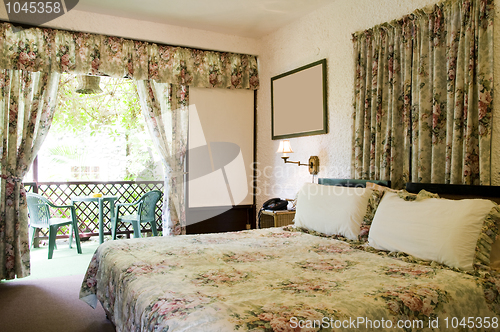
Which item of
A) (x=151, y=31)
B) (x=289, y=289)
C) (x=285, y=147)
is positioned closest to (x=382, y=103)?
(x=285, y=147)

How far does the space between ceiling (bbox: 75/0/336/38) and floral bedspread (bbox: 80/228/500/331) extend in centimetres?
254

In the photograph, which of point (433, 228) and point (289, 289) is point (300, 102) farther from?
point (289, 289)

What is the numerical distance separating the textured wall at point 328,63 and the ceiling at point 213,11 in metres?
0.19

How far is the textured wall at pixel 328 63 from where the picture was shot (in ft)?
10.8

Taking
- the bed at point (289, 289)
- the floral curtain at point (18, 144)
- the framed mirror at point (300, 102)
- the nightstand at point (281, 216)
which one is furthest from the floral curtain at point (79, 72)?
the bed at point (289, 289)

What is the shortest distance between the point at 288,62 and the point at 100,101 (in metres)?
4.39

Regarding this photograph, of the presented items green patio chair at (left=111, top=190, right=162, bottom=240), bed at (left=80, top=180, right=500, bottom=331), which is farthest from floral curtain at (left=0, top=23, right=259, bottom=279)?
bed at (left=80, top=180, right=500, bottom=331)

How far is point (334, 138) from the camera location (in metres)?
3.58

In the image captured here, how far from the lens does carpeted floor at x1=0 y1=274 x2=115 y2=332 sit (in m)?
2.50

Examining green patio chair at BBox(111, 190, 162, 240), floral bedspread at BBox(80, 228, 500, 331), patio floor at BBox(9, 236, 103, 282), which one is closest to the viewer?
floral bedspread at BBox(80, 228, 500, 331)

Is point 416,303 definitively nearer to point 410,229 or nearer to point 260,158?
point 410,229

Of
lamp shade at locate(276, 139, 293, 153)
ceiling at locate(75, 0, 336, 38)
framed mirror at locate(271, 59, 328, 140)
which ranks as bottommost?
lamp shade at locate(276, 139, 293, 153)

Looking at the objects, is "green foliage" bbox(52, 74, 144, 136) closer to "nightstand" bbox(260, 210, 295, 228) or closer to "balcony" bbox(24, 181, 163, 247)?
"balcony" bbox(24, 181, 163, 247)

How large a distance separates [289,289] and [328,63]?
8.95ft
